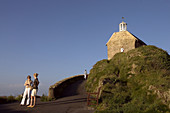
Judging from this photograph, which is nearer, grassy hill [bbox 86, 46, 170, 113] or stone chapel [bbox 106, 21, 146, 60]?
grassy hill [bbox 86, 46, 170, 113]

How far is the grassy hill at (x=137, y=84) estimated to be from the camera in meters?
11.0

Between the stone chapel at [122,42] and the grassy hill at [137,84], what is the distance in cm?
1579

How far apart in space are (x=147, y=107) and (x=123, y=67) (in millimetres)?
7740

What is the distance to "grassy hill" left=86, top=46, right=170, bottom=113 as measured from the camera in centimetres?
1103

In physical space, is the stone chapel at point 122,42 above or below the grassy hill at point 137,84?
above

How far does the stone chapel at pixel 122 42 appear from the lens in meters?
36.1

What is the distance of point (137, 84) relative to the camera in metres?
14.9

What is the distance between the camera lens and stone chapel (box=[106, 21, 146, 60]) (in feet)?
118

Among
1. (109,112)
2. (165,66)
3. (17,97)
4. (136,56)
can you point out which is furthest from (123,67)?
(17,97)

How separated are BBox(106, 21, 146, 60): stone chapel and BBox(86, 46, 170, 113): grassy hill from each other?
15791mm

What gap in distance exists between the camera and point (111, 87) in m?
14.8

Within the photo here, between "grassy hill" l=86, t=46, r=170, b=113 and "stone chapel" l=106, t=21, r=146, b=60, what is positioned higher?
"stone chapel" l=106, t=21, r=146, b=60

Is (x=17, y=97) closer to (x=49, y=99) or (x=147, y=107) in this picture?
(x=49, y=99)

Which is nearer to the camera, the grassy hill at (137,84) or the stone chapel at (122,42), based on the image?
the grassy hill at (137,84)
